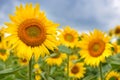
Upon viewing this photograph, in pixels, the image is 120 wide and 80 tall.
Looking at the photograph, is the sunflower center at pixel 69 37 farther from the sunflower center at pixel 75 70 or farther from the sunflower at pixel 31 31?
the sunflower at pixel 31 31

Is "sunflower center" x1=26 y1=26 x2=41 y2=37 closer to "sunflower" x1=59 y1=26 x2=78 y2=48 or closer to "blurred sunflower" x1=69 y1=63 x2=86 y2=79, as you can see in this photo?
"sunflower" x1=59 y1=26 x2=78 y2=48

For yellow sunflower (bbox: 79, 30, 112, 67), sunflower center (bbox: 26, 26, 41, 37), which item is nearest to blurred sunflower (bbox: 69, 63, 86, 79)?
yellow sunflower (bbox: 79, 30, 112, 67)

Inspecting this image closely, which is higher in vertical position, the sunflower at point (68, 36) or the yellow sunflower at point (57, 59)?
the sunflower at point (68, 36)

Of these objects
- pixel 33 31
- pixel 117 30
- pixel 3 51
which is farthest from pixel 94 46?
pixel 117 30

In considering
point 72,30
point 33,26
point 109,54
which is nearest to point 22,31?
point 33,26

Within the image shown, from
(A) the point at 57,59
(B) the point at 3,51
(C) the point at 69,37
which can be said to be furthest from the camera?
(B) the point at 3,51

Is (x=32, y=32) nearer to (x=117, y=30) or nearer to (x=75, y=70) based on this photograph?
(x=75, y=70)

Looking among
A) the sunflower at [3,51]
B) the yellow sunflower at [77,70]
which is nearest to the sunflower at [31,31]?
the yellow sunflower at [77,70]
